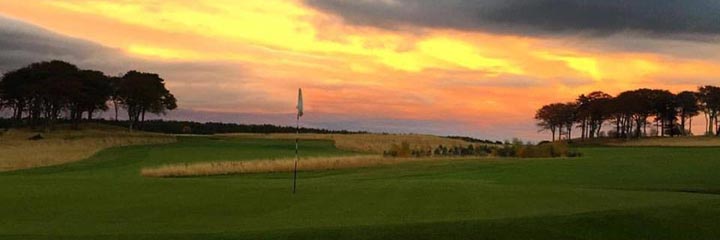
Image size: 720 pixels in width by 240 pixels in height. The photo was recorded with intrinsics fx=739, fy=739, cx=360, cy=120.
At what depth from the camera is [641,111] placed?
4306 inches

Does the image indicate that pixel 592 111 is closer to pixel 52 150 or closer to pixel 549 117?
pixel 549 117

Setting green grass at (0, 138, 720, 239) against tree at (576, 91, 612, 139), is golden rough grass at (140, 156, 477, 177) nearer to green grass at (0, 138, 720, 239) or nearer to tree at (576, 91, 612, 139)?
green grass at (0, 138, 720, 239)

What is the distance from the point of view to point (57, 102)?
92688 millimetres

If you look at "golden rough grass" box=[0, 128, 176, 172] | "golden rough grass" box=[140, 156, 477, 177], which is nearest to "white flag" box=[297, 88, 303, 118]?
"golden rough grass" box=[140, 156, 477, 177]

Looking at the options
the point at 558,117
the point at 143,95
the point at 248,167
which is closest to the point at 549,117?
the point at 558,117

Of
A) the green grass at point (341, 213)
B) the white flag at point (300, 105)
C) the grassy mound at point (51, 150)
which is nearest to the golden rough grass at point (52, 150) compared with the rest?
the grassy mound at point (51, 150)

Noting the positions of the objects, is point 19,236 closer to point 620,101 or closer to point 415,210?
point 415,210

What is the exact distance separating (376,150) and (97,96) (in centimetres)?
4838

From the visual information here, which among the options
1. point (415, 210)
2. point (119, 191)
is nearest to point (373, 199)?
point (415, 210)

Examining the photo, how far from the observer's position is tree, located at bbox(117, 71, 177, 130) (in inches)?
3770

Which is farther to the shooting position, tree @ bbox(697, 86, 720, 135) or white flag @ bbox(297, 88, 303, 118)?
tree @ bbox(697, 86, 720, 135)

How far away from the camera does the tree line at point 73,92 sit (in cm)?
9038

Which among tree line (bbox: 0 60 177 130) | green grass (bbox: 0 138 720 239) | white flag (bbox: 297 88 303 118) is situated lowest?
green grass (bbox: 0 138 720 239)

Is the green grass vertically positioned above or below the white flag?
below
